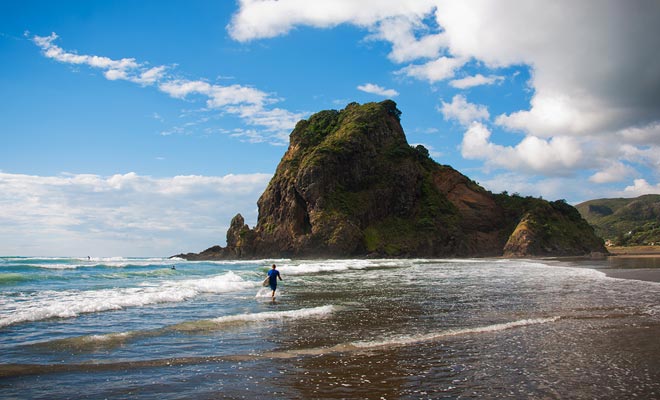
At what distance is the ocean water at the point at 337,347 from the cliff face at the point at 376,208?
63145 mm

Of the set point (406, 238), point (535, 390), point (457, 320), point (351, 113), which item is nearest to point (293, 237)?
point (406, 238)

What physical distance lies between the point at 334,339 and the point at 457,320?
4117 mm

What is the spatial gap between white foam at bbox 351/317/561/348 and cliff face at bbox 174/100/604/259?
Result: 66.3 metres

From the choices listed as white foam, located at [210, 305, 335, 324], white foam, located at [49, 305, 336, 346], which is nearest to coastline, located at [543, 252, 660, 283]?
white foam, located at [210, 305, 335, 324]

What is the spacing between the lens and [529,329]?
1105 centimetres

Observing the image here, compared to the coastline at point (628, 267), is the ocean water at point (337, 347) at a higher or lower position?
higher

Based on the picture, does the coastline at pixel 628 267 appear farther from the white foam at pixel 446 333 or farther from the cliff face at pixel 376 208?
the cliff face at pixel 376 208

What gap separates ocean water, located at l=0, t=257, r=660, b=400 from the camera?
6.79m

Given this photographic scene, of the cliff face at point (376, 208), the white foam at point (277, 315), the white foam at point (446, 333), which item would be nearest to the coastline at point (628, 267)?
the white foam at point (446, 333)

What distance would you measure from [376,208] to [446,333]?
80.2 metres

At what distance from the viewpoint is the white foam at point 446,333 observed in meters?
9.80

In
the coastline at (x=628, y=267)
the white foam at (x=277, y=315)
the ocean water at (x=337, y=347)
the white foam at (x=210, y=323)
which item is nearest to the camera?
the ocean water at (x=337, y=347)

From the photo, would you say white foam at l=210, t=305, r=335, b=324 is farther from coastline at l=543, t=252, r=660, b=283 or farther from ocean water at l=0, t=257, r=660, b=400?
coastline at l=543, t=252, r=660, b=283

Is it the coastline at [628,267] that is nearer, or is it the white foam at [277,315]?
the white foam at [277,315]
